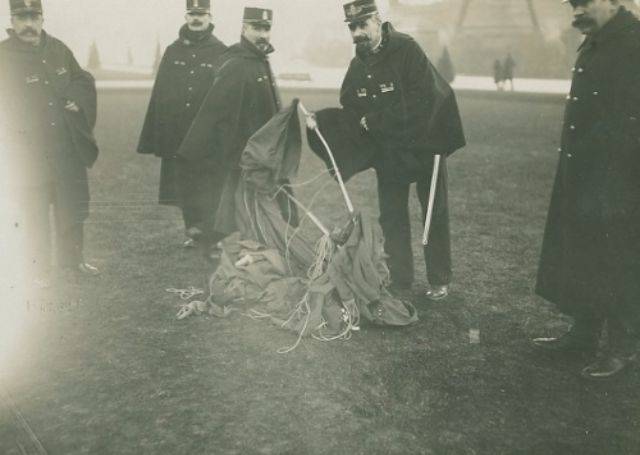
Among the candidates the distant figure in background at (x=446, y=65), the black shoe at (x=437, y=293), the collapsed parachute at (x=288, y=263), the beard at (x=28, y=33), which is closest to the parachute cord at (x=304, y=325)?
the collapsed parachute at (x=288, y=263)

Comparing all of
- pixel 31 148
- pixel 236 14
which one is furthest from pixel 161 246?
pixel 236 14

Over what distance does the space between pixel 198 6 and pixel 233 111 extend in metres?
1.52

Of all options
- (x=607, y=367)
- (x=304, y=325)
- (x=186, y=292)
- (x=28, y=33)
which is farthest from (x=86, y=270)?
(x=607, y=367)

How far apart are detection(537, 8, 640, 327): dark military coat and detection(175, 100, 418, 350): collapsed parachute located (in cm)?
133

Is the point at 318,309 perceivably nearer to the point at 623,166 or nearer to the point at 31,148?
the point at 623,166

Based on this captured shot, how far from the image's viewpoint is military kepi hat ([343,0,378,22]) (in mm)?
5129

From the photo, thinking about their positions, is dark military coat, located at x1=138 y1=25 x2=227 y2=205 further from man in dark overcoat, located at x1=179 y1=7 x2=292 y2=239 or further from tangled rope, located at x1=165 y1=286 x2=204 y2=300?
tangled rope, located at x1=165 y1=286 x2=204 y2=300

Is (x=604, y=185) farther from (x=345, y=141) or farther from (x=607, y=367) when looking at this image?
(x=345, y=141)

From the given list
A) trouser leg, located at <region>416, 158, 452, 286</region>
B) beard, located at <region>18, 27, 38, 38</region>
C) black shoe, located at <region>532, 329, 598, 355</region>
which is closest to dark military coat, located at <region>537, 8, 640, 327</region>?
black shoe, located at <region>532, 329, 598, 355</region>

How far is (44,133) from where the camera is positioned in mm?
5707

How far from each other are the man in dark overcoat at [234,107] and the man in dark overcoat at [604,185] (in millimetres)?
2847

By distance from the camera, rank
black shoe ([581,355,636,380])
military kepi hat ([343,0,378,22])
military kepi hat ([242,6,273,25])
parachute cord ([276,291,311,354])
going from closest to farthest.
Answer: black shoe ([581,355,636,380]), parachute cord ([276,291,311,354]), military kepi hat ([343,0,378,22]), military kepi hat ([242,6,273,25])

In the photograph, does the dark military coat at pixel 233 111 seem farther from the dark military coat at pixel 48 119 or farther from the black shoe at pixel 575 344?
the black shoe at pixel 575 344

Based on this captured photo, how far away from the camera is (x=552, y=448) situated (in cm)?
339
